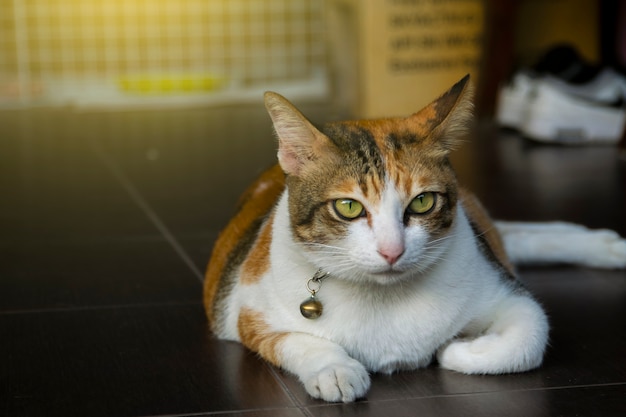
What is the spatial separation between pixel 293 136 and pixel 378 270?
0.29 m

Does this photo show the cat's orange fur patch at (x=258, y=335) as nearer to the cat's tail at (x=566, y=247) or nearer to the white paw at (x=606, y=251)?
the cat's tail at (x=566, y=247)

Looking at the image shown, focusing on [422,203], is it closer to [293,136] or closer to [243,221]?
[293,136]

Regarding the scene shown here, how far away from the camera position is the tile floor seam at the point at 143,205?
9.09 feet

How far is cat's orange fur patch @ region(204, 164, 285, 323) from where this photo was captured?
2182mm

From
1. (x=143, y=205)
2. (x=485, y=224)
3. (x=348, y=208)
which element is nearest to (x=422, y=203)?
(x=348, y=208)

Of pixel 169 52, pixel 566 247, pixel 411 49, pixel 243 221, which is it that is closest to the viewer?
pixel 243 221

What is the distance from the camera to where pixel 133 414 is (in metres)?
1.68

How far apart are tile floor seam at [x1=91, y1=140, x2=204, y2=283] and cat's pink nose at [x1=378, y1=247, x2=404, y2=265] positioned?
3.38 feet

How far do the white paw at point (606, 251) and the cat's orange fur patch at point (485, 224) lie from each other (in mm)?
286

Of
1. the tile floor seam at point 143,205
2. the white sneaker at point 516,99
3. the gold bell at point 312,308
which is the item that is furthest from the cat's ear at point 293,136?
the white sneaker at point 516,99

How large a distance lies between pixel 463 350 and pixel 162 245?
1379 mm

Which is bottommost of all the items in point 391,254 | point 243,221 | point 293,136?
point 243,221

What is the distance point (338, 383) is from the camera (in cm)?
168

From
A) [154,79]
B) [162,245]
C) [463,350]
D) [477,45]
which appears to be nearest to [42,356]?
[463,350]
